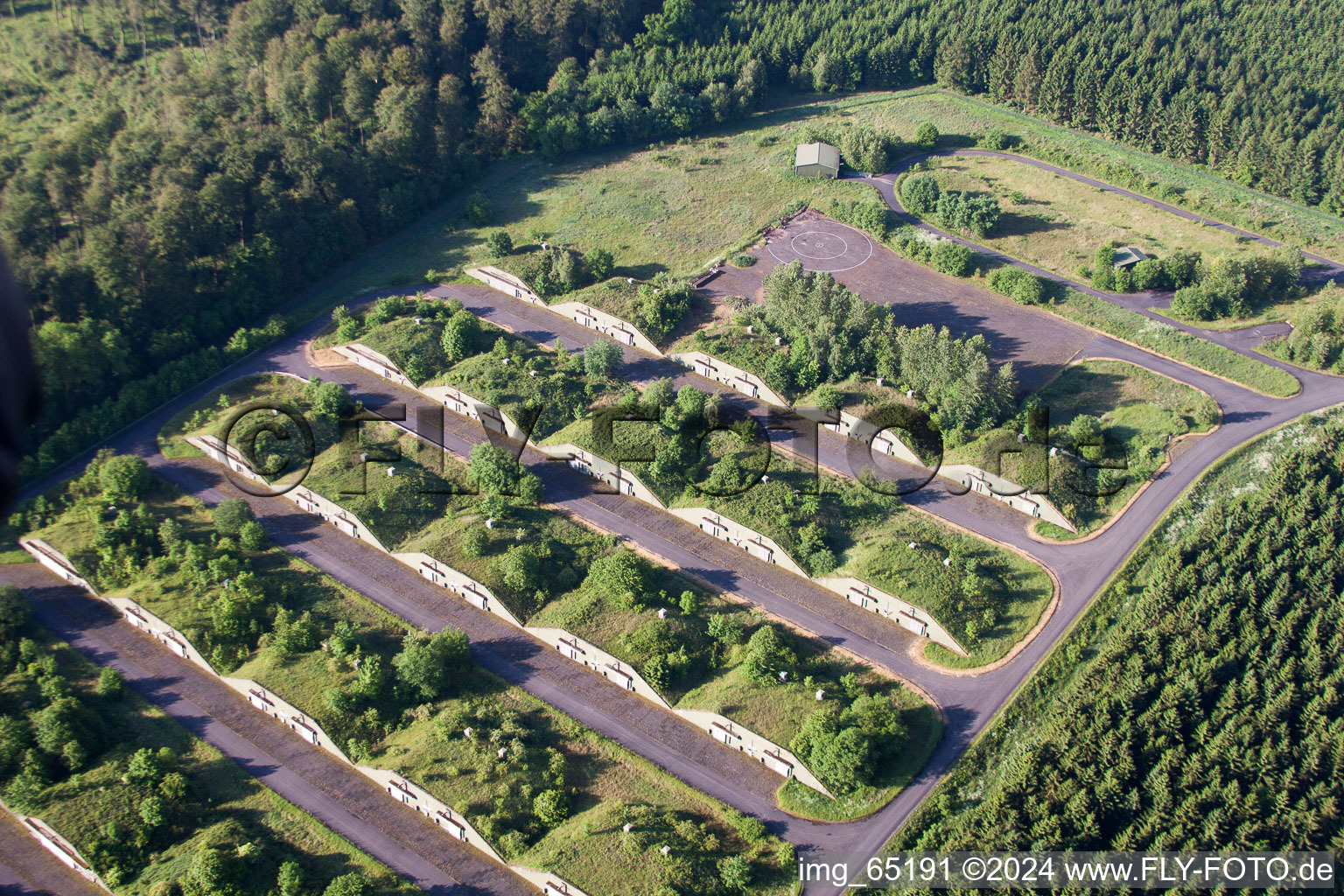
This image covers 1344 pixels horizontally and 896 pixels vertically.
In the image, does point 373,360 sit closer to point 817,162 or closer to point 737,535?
point 737,535

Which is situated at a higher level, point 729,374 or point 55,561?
point 729,374

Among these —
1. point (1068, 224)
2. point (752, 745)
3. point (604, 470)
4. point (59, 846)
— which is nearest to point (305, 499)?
point (604, 470)

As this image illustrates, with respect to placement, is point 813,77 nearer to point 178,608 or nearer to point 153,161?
point 153,161

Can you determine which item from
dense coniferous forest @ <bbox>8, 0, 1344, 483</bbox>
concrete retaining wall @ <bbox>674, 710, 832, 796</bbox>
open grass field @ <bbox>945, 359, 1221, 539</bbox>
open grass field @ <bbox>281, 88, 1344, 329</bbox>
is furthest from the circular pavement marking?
concrete retaining wall @ <bbox>674, 710, 832, 796</bbox>

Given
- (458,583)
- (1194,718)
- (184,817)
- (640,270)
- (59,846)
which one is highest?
(640,270)

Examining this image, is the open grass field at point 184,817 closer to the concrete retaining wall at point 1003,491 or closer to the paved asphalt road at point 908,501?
the paved asphalt road at point 908,501

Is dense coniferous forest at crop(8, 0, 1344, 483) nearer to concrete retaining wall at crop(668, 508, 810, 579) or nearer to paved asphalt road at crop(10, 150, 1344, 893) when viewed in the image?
paved asphalt road at crop(10, 150, 1344, 893)
